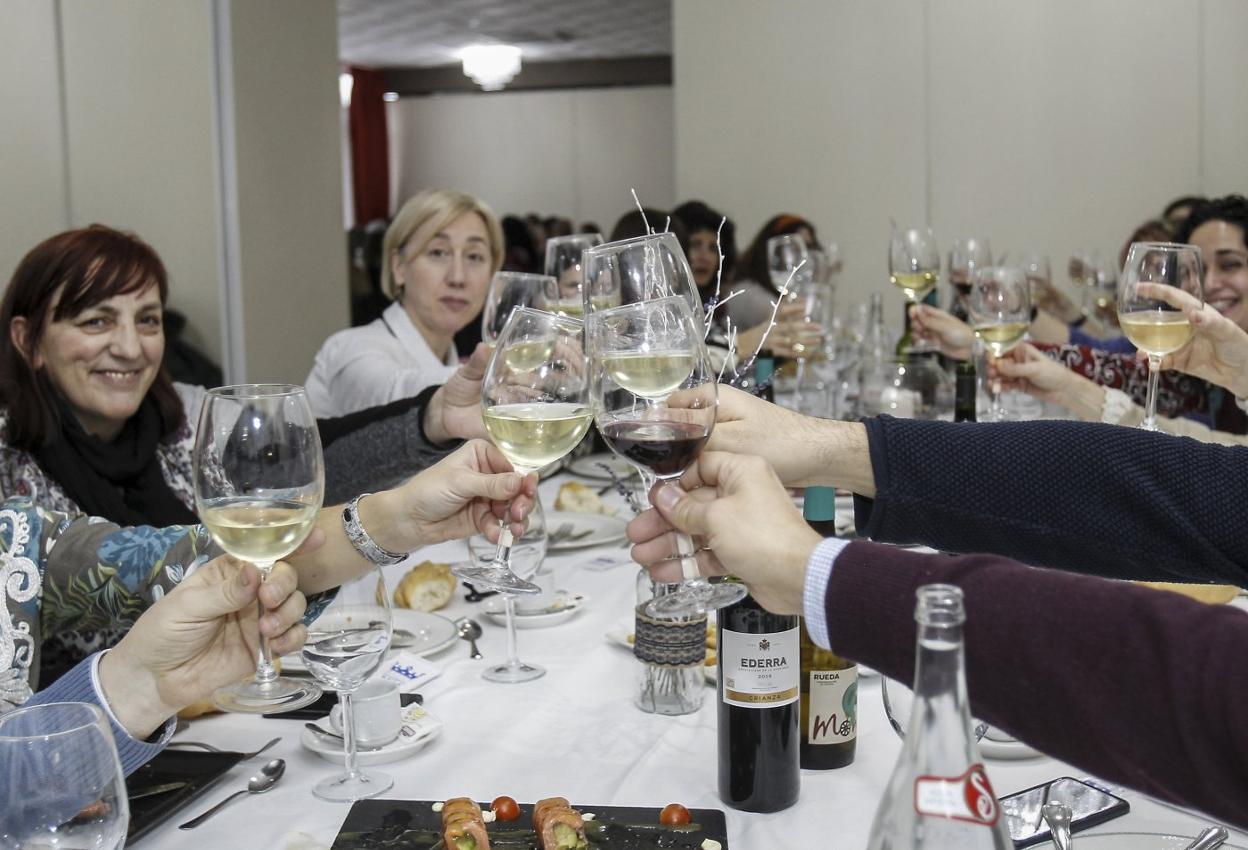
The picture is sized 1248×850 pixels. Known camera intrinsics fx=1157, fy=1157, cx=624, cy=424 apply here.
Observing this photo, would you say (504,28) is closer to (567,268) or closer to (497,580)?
(567,268)

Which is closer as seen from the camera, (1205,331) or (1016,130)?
(1205,331)

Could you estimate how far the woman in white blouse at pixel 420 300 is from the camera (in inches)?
121

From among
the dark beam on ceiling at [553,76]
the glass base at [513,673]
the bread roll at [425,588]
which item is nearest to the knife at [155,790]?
the glass base at [513,673]

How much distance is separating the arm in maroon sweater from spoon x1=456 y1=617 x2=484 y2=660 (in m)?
0.93

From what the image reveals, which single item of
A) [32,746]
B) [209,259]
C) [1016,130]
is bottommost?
[32,746]

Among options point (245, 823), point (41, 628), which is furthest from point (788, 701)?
point (41, 628)

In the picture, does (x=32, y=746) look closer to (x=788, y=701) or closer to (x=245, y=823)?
(x=245, y=823)

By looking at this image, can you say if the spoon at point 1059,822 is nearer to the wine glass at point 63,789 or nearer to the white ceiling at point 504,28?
the wine glass at point 63,789

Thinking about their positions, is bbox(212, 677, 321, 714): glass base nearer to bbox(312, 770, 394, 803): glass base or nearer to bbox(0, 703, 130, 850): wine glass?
bbox(312, 770, 394, 803): glass base

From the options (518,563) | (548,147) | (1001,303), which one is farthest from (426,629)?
(548,147)

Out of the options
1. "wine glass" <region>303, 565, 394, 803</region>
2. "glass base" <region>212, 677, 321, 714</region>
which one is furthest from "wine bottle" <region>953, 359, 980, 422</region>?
"glass base" <region>212, 677, 321, 714</region>

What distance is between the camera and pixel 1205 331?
2.07 meters

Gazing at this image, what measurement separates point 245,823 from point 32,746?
0.40 m

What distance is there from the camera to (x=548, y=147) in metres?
13.2
